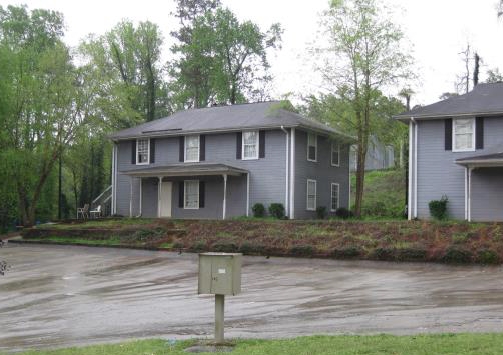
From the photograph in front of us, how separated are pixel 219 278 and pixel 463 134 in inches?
848

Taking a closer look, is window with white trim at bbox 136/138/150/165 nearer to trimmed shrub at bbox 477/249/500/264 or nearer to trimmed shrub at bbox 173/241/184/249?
trimmed shrub at bbox 173/241/184/249

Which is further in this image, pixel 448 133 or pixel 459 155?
pixel 448 133

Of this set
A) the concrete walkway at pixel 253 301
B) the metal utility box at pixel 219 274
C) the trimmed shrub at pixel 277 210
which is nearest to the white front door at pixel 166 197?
the trimmed shrub at pixel 277 210

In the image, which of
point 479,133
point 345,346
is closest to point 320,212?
point 479,133

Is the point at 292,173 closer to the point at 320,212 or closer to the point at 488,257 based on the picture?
the point at 320,212

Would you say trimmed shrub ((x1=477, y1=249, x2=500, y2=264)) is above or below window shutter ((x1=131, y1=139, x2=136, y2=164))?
below

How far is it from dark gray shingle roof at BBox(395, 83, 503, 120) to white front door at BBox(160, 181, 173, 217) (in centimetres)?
1319

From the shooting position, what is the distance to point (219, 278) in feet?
28.3

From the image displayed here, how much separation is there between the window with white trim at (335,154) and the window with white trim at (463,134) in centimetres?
935

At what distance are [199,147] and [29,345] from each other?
83.4 ft

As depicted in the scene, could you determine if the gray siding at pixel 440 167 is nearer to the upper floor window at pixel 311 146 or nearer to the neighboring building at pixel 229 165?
the neighboring building at pixel 229 165

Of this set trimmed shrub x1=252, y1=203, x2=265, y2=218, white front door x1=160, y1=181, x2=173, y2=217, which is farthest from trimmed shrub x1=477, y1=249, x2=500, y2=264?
white front door x1=160, y1=181, x2=173, y2=217

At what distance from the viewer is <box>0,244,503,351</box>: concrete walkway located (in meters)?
10.2

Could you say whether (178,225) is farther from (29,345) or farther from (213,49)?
(213,49)
